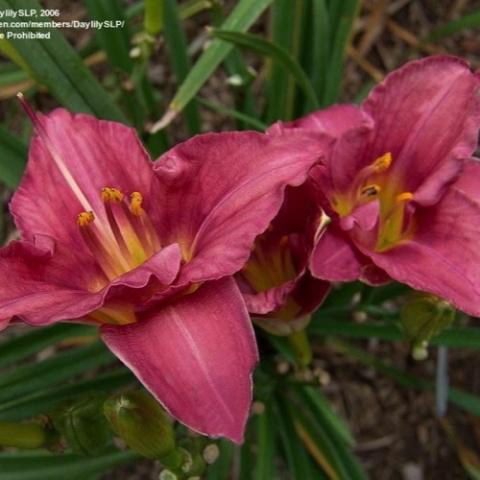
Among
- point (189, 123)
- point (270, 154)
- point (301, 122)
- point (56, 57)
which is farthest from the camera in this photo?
point (189, 123)

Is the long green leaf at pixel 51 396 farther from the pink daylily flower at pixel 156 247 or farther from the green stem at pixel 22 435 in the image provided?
the pink daylily flower at pixel 156 247

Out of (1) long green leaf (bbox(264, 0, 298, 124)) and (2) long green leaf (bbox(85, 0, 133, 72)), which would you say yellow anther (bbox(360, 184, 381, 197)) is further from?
(2) long green leaf (bbox(85, 0, 133, 72))

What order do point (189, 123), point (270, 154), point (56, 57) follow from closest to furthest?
1. point (270, 154)
2. point (56, 57)
3. point (189, 123)

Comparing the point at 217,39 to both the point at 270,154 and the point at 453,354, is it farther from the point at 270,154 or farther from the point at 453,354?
the point at 453,354

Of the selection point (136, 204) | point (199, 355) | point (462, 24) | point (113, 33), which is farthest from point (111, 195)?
point (462, 24)

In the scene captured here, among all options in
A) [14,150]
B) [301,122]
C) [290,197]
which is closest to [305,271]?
[290,197]

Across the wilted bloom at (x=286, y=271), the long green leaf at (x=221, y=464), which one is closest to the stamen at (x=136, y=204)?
the wilted bloom at (x=286, y=271)
